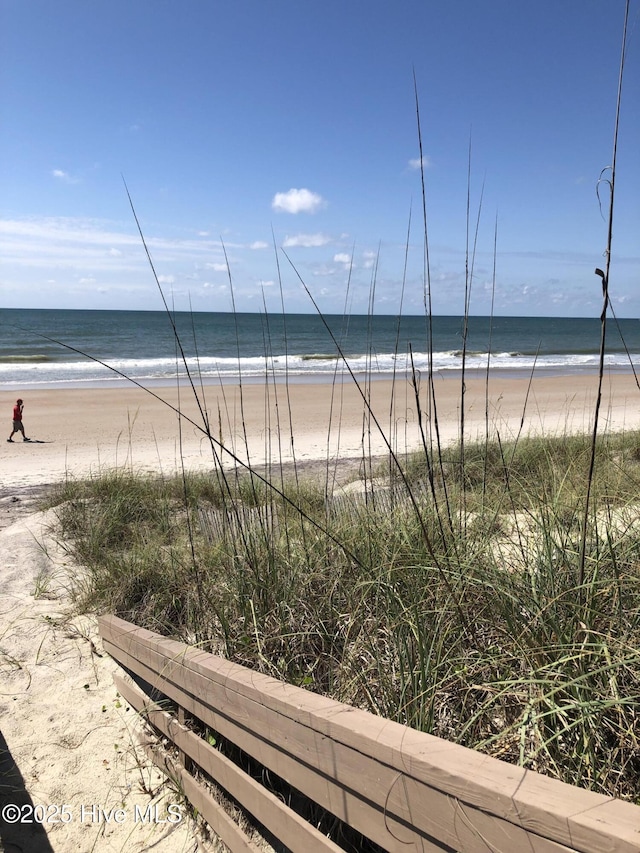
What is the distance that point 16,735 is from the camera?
2.40 metres

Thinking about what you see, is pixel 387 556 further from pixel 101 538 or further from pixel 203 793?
pixel 101 538

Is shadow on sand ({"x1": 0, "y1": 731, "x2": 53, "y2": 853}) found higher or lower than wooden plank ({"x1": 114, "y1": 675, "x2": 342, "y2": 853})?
lower

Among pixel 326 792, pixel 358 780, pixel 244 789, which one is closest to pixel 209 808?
pixel 244 789

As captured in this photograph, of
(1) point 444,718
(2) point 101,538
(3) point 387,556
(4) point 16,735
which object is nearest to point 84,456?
(2) point 101,538

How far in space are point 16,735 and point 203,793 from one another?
96 centimetres

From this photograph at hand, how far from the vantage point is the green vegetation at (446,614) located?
1.48 m

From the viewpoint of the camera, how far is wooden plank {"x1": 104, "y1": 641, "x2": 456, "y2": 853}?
1.28 metres

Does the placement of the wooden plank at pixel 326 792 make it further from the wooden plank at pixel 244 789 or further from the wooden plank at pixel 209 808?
the wooden plank at pixel 209 808

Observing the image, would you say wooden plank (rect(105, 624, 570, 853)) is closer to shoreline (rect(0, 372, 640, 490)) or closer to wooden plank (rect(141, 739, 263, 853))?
wooden plank (rect(141, 739, 263, 853))

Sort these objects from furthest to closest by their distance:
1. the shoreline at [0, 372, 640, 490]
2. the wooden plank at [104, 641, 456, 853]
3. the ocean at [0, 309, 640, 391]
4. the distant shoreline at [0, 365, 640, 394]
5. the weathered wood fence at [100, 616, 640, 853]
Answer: the ocean at [0, 309, 640, 391] → the distant shoreline at [0, 365, 640, 394] → the shoreline at [0, 372, 640, 490] → the wooden plank at [104, 641, 456, 853] → the weathered wood fence at [100, 616, 640, 853]

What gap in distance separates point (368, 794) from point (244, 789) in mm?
652

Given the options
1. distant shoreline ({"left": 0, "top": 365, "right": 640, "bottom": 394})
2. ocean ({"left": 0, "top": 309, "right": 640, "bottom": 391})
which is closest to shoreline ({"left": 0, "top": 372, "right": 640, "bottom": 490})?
distant shoreline ({"left": 0, "top": 365, "right": 640, "bottom": 394})

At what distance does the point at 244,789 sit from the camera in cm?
182

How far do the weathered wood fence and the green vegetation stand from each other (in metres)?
0.19
